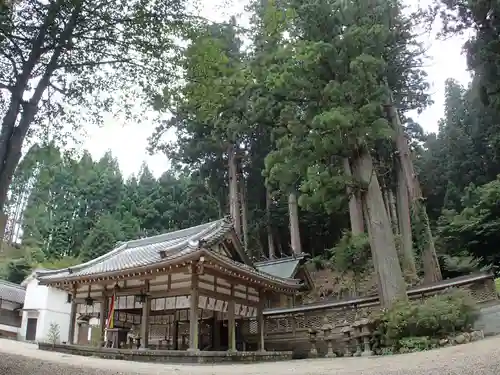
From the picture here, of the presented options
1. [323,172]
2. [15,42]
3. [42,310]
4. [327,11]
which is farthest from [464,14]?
[42,310]

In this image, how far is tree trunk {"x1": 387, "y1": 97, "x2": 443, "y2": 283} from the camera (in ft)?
49.3

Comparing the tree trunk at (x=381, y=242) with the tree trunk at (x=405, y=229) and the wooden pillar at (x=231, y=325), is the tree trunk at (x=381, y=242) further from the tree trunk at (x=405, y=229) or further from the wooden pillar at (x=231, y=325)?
the tree trunk at (x=405, y=229)

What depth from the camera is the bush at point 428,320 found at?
374 inches

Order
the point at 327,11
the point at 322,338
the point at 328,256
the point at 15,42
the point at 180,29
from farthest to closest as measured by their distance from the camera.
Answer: the point at 328,256, the point at 322,338, the point at 327,11, the point at 180,29, the point at 15,42

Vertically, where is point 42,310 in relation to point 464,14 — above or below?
below

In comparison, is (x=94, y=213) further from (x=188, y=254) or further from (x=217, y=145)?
(x=188, y=254)

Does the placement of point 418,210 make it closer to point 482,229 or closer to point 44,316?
point 482,229

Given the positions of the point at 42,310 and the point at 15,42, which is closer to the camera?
the point at 15,42

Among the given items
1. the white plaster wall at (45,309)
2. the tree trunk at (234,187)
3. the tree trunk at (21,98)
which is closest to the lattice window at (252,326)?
the tree trunk at (234,187)

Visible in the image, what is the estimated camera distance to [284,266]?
20922mm

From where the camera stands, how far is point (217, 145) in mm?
24953

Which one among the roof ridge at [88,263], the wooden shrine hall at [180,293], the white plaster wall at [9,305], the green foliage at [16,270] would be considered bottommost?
the wooden shrine hall at [180,293]

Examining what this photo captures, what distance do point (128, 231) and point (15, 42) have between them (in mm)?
32450

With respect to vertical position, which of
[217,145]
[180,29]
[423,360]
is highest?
[217,145]
